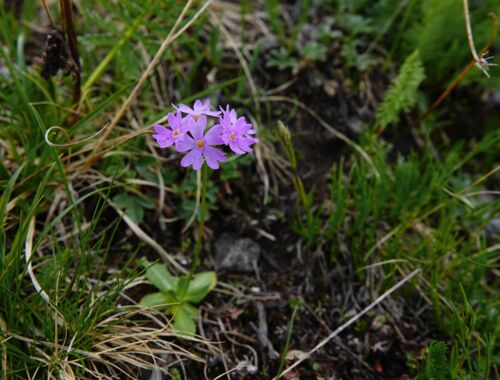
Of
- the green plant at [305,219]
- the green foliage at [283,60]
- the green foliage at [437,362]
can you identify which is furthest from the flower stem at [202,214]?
the green foliage at [283,60]

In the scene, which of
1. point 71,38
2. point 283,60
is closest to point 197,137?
point 71,38

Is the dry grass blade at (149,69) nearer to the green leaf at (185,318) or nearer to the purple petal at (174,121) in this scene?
the purple petal at (174,121)

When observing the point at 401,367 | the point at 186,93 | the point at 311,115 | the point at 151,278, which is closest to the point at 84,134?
the point at 186,93

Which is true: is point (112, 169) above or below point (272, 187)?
above

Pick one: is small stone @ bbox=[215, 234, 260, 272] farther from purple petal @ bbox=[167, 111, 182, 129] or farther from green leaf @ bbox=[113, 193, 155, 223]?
purple petal @ bbox=[167, 111, 182, 129]

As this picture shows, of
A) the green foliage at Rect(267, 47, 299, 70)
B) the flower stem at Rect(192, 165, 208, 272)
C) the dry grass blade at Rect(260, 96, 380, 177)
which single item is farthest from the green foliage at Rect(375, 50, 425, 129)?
the flower stem at Rect(192, 165, 208, 272)

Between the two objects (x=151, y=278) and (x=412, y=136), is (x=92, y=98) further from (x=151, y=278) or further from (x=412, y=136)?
(x=412, y=136)
